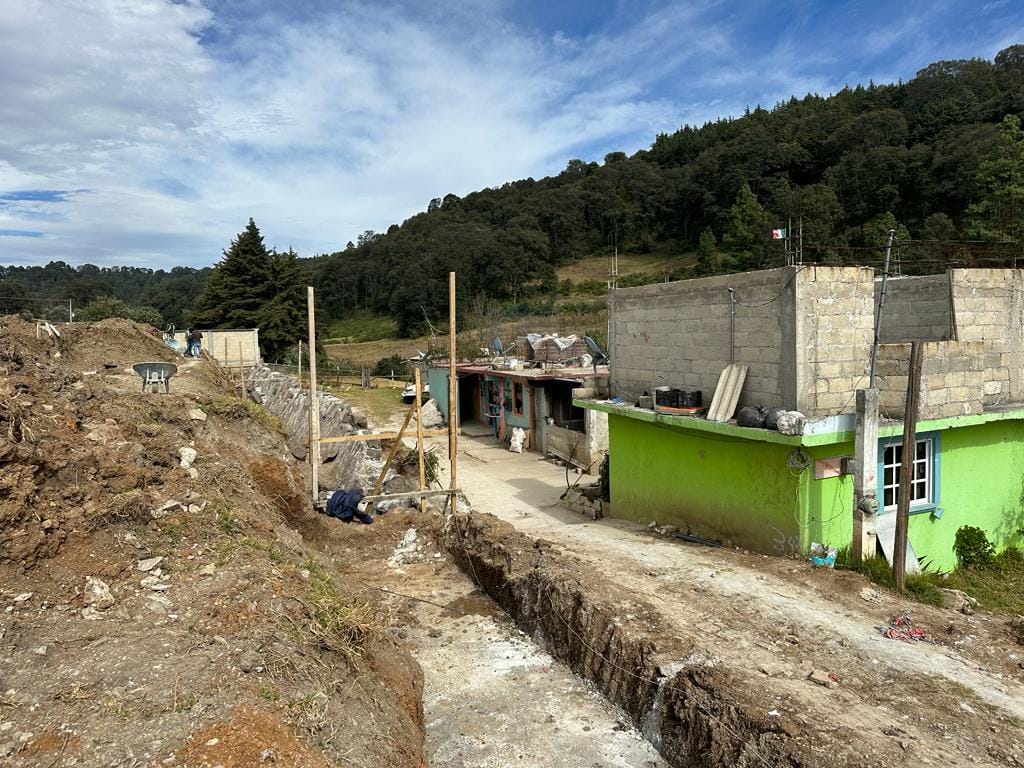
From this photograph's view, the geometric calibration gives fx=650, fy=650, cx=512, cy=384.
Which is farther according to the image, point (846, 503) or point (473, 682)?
point (846, 503)

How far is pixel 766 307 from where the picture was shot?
986cm

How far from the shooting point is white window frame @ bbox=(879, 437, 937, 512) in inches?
386

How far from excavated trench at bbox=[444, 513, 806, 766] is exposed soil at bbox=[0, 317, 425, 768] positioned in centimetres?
191

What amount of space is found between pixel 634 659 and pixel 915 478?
21.0 feet

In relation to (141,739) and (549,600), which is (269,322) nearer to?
(549,600)

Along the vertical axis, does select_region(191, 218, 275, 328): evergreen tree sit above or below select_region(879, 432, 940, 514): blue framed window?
above

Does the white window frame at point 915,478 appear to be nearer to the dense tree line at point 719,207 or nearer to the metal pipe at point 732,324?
the metal pipe at point 732,324

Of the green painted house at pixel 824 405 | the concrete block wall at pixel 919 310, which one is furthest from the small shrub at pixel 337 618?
the concrete block wall at pixel 919 310

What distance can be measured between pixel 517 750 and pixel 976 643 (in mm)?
4881

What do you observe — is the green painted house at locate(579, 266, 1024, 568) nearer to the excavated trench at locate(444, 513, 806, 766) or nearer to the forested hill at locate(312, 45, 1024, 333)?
the excavated trench at locate(444, 513, 806, 766)

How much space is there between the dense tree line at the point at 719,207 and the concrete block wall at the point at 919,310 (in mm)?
16257

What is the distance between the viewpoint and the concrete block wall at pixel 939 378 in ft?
31.6

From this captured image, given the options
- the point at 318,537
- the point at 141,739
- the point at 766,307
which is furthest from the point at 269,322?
the point at 141,739

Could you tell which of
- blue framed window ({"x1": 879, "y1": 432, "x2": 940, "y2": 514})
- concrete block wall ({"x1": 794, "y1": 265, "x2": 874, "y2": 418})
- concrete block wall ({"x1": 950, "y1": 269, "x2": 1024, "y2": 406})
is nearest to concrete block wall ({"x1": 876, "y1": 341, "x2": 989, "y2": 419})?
concrete block wall ({"x1": 794, "y1": 265, "x2": 874, "y2": 418})
